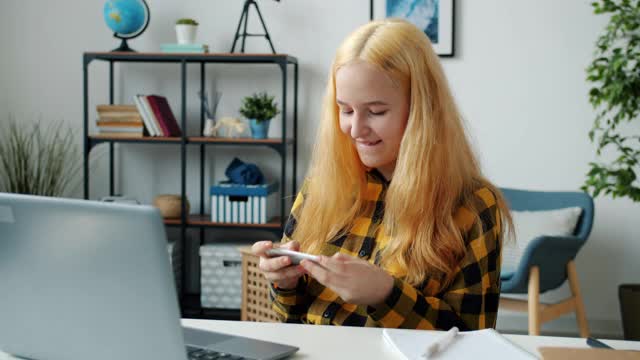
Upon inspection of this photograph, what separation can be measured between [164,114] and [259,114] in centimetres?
50

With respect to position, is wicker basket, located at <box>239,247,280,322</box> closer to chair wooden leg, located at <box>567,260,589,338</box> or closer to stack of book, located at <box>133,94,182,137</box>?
stack of book, located at <box>133,94,182,137</box>

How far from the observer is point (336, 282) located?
4.46 ft

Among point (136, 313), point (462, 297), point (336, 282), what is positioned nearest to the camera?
point (136, 313)

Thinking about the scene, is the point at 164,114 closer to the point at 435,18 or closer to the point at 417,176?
the point at 435,18

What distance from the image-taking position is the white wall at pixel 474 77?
411 cm

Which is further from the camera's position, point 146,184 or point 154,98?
point 146,184

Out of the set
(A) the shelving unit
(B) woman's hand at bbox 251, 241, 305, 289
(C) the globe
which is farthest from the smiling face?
(C) the globe

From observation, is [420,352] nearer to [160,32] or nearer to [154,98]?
[154,98]

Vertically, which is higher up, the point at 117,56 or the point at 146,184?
the point at 117,56

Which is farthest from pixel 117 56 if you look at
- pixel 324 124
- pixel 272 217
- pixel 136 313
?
pixel 136 313

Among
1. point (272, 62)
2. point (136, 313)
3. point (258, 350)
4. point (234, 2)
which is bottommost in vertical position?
point (258, 350)

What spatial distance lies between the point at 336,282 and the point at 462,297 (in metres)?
0.28

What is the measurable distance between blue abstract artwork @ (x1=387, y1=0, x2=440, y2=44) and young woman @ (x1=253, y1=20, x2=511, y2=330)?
100 inches

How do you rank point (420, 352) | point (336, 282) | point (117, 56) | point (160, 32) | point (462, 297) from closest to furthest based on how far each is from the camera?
point (420, 352) < point (336, 282) < point (462, 297) < point (117, 56) < point (160, 32)
